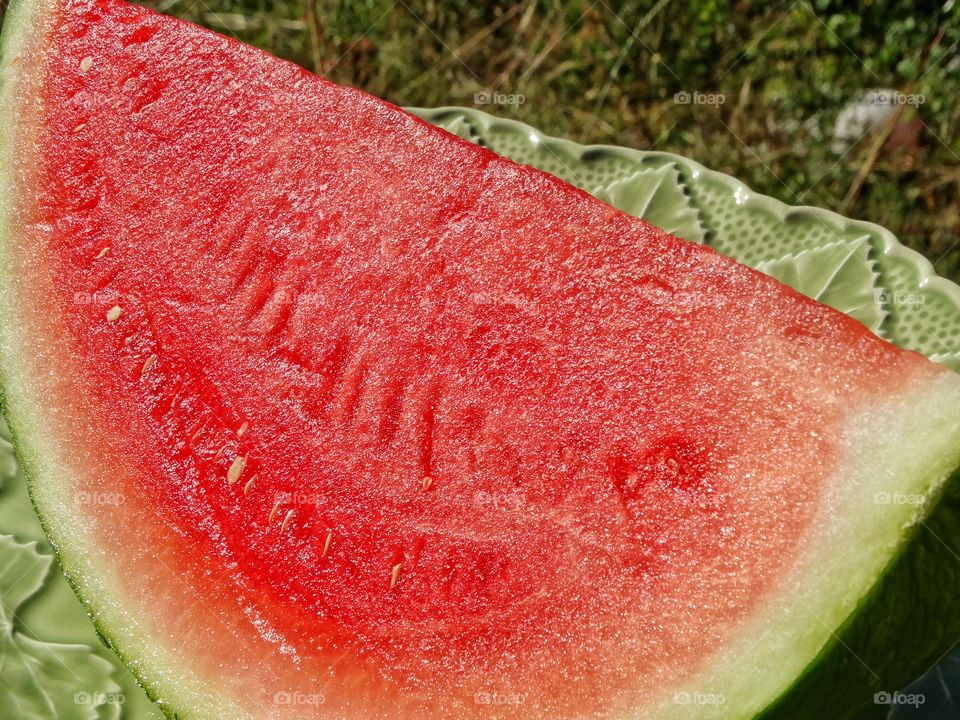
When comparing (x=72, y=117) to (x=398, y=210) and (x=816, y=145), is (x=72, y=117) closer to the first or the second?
(x=398, y=210)

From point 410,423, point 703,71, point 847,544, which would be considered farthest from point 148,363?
point 703,71

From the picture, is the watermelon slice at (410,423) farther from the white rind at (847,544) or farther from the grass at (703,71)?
the grass at (703,71)

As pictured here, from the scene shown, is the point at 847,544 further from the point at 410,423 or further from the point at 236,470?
the point at 236,470

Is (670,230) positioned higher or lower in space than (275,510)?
higher

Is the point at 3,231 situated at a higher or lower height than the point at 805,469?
lower

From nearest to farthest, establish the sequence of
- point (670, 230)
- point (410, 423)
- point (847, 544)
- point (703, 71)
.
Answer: point (847, 544) → point (410, 423) → point (670, 230) → point (703, 71)

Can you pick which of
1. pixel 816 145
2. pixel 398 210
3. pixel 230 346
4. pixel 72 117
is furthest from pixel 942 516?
pixel 816 145

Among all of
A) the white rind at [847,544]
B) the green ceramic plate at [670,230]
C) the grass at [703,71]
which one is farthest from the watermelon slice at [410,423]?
the grass at [703,71]
